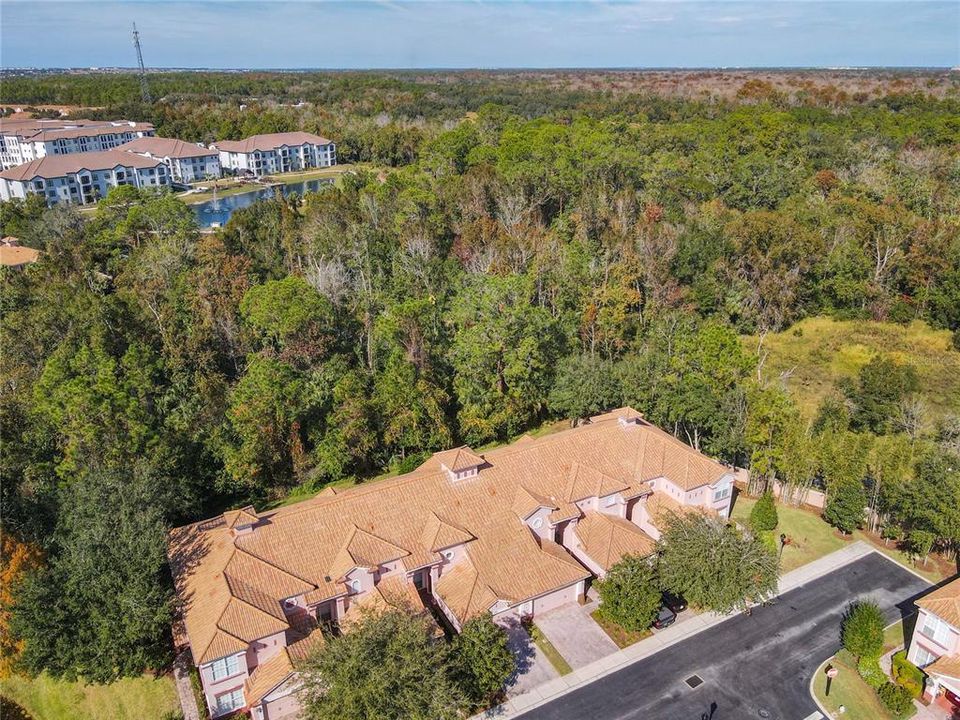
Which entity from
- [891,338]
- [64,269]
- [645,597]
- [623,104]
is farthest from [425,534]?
[623,104]

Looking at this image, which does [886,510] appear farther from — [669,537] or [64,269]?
[64,269]

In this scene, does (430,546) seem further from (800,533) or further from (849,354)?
(849,354)

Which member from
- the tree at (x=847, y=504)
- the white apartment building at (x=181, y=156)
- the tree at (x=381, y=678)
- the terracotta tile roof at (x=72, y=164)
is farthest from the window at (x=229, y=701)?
the white apartment building at (x=181, y=156)

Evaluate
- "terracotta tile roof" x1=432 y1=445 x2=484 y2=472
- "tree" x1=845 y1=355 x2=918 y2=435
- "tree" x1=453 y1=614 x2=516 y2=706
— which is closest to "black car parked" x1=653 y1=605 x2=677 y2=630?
"tree" x1=453 y1=614 x2=516 y2=706

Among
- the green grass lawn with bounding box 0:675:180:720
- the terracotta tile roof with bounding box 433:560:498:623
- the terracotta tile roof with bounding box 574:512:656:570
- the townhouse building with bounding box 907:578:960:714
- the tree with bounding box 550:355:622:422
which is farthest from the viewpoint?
the tree with bounding box 550:355:622:422

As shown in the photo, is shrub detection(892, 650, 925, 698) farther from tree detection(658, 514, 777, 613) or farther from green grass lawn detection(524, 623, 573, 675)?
green grass lawn detection(524, 623, 573, 675)

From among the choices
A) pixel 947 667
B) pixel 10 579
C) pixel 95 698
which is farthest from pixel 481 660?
pixel 10 579
